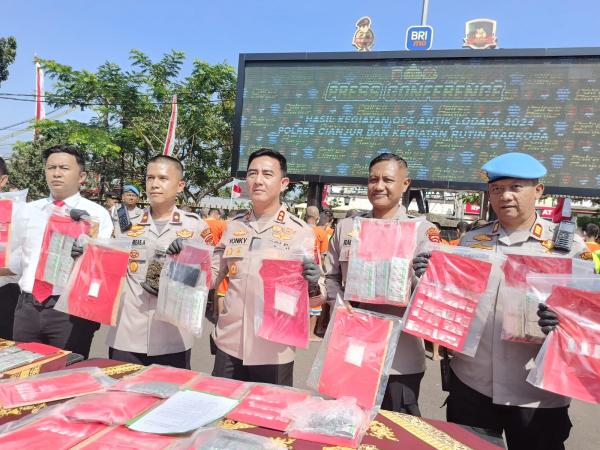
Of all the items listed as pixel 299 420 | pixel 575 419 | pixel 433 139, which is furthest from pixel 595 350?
pixel 433 139

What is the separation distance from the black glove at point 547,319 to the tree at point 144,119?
13.9 metres

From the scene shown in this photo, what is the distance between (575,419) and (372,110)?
19.4 ft

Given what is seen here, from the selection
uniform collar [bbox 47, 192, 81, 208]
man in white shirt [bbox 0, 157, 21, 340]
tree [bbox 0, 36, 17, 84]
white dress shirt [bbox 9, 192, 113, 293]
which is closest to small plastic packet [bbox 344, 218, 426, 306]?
white dress shirt [bbox 9, 192, 113, 293]

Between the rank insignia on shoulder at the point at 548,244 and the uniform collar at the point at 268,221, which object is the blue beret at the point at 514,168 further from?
the uniform collar at the point at 268,221

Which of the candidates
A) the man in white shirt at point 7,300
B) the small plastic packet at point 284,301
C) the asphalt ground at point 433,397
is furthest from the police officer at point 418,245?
the man in white shirt at point 7,300

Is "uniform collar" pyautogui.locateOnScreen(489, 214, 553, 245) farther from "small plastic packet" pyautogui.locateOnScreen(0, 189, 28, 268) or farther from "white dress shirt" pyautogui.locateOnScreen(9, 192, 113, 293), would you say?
"small plastic packet" pyautogui.locateOnScreen(0, 189, 28, 268)

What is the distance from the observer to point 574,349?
128 cm

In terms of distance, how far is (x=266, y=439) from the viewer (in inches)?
46.0

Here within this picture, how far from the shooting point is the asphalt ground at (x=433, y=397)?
299 centimetres

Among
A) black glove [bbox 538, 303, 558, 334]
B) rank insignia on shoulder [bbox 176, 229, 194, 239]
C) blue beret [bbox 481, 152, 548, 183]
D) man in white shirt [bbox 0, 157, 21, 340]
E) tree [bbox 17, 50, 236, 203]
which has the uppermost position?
tree [bbox 17, 50, 236, 203]

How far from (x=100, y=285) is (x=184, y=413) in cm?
91

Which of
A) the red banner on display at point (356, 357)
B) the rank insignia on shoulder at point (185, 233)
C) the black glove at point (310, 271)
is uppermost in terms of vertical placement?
the rank insignia on shoulder at point (185, 233)

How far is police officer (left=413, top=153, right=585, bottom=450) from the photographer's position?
1.58 metres

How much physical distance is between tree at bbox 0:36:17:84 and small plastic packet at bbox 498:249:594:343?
61.4 feet
